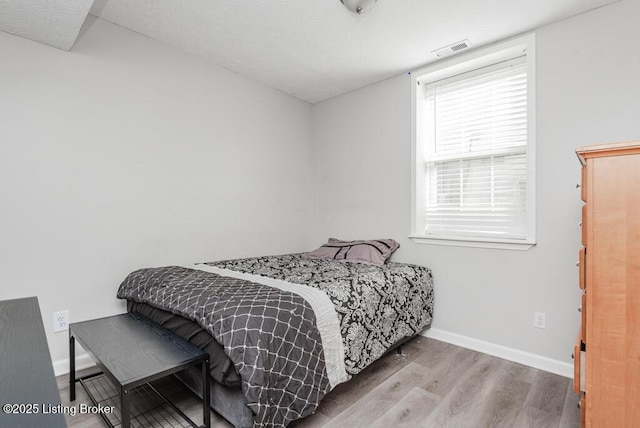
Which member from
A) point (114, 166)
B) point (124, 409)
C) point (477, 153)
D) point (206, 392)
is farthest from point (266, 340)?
point (477, 153)

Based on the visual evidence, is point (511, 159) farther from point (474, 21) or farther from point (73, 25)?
point (73, 25)

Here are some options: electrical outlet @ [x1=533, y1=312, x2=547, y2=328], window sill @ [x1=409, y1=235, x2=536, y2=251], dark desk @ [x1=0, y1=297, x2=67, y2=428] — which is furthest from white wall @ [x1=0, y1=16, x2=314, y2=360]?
electrical outlet @ [x1=533, y1=312, x2=547, y2=328]

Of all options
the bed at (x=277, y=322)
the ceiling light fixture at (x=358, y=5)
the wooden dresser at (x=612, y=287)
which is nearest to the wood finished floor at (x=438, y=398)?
the bed at (x=277, y=322)

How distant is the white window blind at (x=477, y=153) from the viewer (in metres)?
2.49

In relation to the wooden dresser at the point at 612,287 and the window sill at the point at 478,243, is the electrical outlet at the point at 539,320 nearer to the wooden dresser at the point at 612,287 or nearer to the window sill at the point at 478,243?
the window sill at the point at 478,243

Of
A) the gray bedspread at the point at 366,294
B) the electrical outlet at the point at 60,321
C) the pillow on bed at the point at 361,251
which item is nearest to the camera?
the gray bedspread at the point at 366,294

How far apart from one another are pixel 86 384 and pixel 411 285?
2.25 metres

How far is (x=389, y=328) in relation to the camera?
2.27 m

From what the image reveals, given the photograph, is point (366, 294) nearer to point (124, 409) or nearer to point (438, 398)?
point (438, 398)

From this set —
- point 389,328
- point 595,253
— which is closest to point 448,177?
point 389,328

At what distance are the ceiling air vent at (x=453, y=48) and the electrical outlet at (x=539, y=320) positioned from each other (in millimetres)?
2053

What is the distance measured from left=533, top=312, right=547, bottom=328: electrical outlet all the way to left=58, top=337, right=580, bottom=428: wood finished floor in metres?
0.30

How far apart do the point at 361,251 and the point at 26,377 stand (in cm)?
239

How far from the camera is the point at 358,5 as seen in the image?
2.03m
